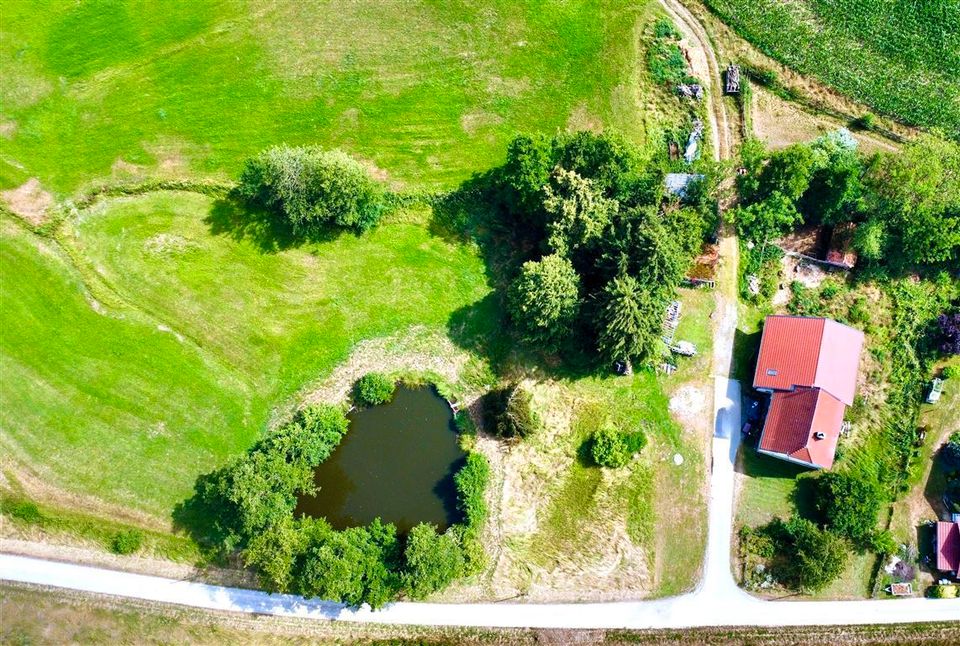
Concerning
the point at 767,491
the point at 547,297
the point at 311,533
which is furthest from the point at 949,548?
the point at 311,533

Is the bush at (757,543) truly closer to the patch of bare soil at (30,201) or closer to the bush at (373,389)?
the bush at (373,389)

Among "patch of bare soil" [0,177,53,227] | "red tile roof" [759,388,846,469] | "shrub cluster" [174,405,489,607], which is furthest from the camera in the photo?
"patch of bare soil" [0,177,53,227]

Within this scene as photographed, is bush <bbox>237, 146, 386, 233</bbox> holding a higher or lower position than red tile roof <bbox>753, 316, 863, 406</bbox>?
higher

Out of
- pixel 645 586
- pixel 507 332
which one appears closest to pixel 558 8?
pixel 507 332

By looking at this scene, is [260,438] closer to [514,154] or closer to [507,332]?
[507,332]

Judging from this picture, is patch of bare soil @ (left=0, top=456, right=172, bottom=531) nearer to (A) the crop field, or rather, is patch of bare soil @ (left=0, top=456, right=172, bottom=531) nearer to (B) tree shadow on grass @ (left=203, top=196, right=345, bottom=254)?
(B) tree shadow on grass @ (left=203, top=196, right=345, bottom=254)

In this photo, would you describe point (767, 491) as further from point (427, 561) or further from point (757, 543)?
point (427, 561)

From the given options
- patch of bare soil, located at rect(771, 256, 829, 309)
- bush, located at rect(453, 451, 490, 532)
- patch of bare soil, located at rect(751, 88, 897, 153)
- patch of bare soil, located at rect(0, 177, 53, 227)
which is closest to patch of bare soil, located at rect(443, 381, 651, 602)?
bush, located at rect(453, 451, 490, 532)

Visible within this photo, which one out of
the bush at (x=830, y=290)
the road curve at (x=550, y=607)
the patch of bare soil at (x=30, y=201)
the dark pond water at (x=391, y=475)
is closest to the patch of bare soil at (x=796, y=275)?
the bush at (x=830, y=290)
